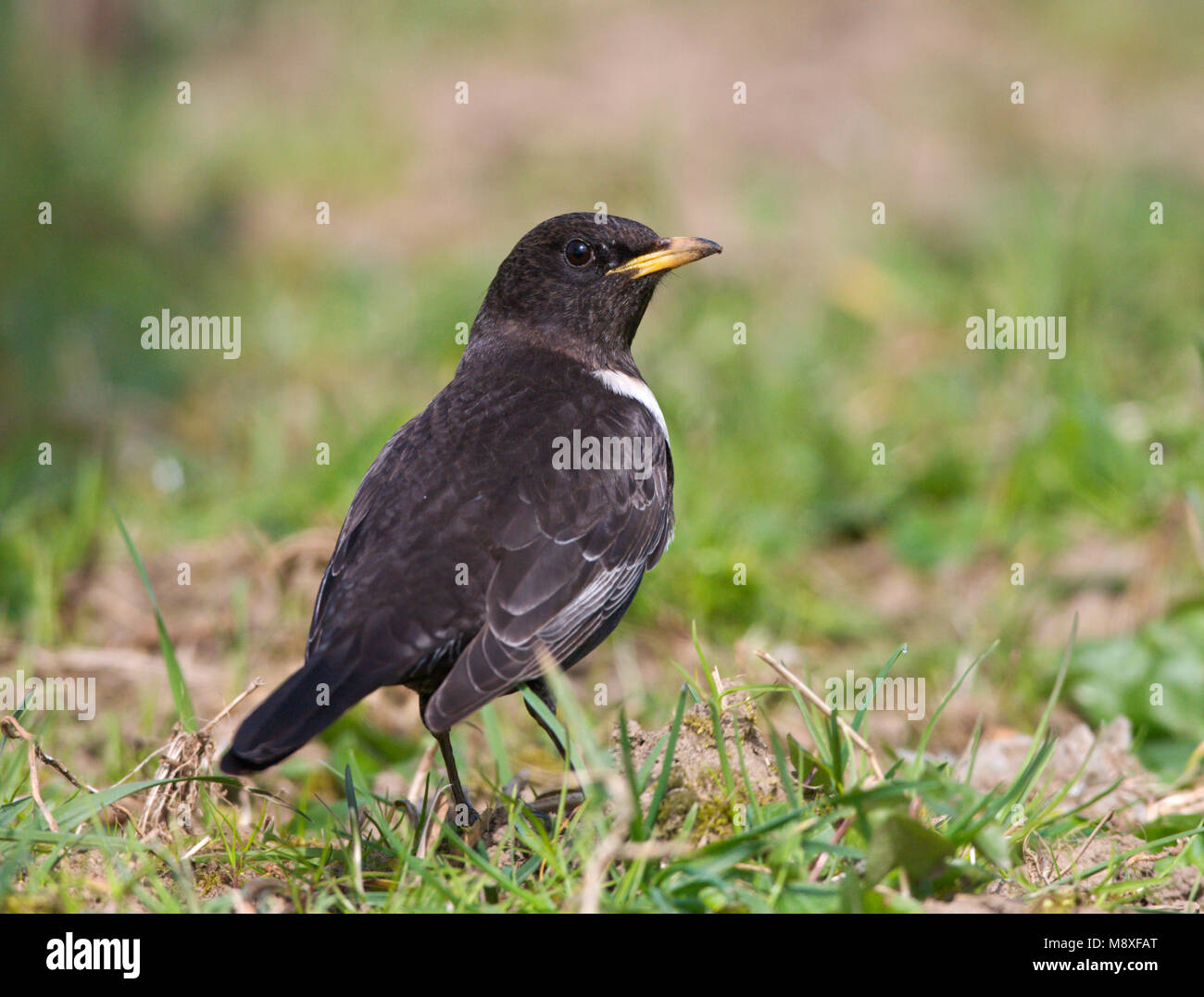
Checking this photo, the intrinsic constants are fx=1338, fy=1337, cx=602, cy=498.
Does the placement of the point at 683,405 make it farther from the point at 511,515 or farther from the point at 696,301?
the point at 511,515

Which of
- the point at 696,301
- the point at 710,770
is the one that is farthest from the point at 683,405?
the point at 710,770

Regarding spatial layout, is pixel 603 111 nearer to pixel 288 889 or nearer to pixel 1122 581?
pixel 1122 581

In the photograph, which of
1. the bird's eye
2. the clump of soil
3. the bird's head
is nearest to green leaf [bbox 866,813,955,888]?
the clump of soil

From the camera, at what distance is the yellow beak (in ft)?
15.0

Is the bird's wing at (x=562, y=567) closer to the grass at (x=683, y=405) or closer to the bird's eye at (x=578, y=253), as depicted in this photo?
the grass at (x=683, y=405)

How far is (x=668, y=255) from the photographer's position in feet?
15.2

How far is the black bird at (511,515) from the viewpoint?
11.5ft

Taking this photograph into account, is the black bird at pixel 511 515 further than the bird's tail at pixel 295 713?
Yes

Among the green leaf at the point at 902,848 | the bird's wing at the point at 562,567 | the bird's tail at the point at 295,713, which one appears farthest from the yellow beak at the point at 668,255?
the green leaf at the point at 902,848

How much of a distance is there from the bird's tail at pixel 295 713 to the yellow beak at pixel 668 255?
188 cm

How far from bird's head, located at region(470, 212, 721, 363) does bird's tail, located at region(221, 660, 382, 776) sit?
5.44ft

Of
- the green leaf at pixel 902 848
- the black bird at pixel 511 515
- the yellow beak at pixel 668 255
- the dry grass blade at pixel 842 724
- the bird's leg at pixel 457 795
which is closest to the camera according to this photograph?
the green leaf at pixel 902 848
